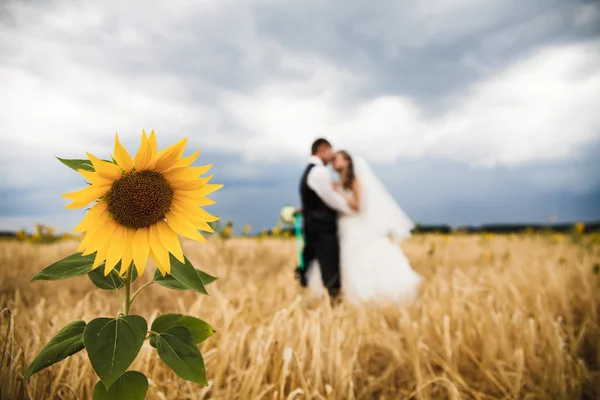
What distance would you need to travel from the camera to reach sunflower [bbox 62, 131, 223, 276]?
71 cm

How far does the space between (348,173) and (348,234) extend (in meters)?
0.64

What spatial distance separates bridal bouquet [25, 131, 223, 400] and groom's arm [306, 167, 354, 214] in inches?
130

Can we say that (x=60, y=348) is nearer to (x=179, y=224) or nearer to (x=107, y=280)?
(x=107, y=280)

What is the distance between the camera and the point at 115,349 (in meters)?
0.67

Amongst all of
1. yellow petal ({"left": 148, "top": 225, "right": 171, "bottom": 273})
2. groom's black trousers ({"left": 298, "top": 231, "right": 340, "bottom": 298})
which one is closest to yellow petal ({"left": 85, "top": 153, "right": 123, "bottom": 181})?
yellow petal ({"left": 148, "top": 225, "right": 171, "bottom": 273})

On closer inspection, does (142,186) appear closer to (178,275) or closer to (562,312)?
(178,275)

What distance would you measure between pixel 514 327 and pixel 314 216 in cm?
241

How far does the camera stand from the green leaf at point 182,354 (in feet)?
2.42

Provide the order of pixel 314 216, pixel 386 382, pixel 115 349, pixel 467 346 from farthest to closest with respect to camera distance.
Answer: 1. pixel 314 216
2. pixel 467 346
3. pixel 386 382
4. pixel 115 349

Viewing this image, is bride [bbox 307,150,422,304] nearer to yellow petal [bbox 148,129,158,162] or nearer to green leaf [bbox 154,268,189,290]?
green leaf [bbox 154,268,189,290]

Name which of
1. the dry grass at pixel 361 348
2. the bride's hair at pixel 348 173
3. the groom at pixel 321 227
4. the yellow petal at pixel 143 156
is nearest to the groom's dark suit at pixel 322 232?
the groom at pixel 321 227

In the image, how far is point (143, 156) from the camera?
72 centimetres

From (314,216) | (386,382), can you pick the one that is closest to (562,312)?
(386,382)

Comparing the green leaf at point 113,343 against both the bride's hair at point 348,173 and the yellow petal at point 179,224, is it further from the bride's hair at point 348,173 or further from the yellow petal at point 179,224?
the bride's hair at point 348,173
